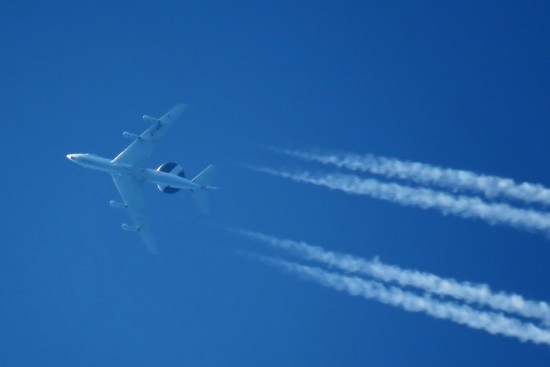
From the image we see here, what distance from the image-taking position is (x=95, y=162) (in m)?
56.3

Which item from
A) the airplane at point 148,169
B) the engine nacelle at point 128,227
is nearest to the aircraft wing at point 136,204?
the airplane at point 148,169

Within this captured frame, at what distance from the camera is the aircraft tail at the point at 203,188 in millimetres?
56688

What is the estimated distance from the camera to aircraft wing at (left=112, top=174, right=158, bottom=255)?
194 ft

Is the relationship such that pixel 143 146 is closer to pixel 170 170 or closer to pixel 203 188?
pixel 170 170

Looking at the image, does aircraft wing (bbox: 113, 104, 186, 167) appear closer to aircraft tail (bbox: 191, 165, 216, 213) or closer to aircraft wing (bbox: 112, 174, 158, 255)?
aircraft wing (bbox: 112, 174, 158, 255)

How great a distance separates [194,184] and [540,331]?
3015 cm

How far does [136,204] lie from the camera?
5978 centimetres

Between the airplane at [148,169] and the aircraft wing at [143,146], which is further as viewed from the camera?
the aircraft wing at [143,146]

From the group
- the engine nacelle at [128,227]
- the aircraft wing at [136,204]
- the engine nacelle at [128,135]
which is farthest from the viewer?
the aircraft wing at [136,204]

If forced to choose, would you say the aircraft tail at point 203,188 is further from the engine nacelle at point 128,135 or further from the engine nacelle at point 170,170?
the engine nacelle at point 128,135

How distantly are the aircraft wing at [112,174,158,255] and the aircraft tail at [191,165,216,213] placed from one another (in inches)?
230

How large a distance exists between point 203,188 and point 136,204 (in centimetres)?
744

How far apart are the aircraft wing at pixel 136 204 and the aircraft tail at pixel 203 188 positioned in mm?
5848

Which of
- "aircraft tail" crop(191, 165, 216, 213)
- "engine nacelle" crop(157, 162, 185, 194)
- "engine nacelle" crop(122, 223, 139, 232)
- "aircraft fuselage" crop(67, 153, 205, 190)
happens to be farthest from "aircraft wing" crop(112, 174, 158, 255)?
"aircraft tail" crop(191, 165, 216, 213)
